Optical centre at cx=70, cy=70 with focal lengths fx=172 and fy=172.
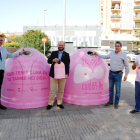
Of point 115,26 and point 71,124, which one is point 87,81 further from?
point 115,26

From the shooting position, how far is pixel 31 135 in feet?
9.87

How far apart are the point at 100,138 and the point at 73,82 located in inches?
77.5

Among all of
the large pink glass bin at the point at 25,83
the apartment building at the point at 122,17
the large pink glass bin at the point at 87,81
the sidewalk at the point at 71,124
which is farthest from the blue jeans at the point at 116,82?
the apartment building at the point at 122,17

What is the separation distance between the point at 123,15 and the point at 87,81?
148 ft

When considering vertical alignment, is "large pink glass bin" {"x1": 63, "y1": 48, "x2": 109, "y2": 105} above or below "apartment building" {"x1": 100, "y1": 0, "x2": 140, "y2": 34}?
below

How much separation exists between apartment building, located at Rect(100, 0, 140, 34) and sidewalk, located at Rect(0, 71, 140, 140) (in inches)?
1652

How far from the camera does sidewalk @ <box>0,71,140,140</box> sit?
9.91 feet

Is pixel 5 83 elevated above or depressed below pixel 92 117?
above

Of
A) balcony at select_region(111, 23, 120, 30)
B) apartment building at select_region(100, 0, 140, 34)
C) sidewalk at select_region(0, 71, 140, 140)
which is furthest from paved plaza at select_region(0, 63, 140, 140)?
balcony at select_region(111, 23, 120, 30)

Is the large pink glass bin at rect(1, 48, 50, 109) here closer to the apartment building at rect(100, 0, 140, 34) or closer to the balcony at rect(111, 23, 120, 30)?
the apartment building at rect(100, 0, 140, 34)

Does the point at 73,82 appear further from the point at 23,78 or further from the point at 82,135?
the point at 82,135

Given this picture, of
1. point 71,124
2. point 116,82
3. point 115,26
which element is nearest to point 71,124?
point 71,124

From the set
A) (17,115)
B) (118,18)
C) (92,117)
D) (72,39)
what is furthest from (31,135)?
(118,18)

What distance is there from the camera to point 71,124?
137 inches
